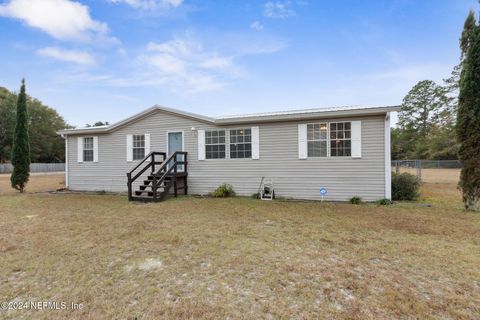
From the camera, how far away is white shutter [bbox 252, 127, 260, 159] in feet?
29.0

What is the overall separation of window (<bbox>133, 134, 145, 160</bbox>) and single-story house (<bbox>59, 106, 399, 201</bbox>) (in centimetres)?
4

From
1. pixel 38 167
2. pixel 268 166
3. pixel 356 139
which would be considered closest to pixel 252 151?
pixel 268 166

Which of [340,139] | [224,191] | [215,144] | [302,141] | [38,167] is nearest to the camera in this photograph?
[340,139]

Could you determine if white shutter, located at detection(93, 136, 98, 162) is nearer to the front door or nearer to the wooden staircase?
the wooden staircase

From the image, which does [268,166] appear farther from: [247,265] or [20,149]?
[20,149]

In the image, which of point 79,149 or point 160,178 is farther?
point 79,149

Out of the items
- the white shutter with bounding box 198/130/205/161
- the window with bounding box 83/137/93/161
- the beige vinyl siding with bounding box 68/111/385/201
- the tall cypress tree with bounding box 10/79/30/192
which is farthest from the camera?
the window with bounding box 83/137/93/161

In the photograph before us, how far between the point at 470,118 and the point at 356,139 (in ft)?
8.88

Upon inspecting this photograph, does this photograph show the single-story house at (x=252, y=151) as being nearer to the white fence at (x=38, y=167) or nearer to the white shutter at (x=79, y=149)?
the white shutter at (x=79, y=149)

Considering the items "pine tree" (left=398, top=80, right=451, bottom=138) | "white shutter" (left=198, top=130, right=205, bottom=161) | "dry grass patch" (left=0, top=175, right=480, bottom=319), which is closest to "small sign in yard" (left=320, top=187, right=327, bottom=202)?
"dry grass patch" (left=0, top=175, right=480, bottom=319)

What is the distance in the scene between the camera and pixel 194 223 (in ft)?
17.3

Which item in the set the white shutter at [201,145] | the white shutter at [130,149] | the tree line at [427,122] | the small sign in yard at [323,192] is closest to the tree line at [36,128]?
the white shutter at [130,149]

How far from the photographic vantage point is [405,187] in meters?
8.11

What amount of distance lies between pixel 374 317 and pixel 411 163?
15823mm
